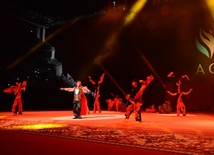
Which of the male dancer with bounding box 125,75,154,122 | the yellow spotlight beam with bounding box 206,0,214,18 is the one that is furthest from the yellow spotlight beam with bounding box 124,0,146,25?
the male dancer with bounding box 125,75,154,122

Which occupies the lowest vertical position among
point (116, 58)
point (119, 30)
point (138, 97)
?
point (138, 97)

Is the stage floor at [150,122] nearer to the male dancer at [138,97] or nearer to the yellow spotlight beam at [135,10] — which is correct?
the male dancer at [138,97]

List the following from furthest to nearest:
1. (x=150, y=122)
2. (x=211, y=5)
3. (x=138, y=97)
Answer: (x=211, y=5)
(x=138, y=97)
(x=150, y=122)

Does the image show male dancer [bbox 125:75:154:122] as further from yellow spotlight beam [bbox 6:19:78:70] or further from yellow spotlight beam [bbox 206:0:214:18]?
yellow spotlight beam [bbox 6:19:78:70]

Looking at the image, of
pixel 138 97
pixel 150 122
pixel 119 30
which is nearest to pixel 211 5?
pixel 119 30

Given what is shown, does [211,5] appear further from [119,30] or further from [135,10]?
[119,30]

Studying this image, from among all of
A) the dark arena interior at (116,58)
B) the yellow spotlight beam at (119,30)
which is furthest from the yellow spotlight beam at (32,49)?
the yellow spotlight beam at (119,30)

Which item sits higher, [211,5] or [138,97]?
[211,5]

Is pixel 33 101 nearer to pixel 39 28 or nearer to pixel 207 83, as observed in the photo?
pixel 39 28

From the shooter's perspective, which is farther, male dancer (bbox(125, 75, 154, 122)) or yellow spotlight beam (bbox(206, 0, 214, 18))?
yellow spotlight beam (bbox(206, 0, 214, 18))

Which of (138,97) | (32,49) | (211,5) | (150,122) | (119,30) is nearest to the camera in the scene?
(150,122)

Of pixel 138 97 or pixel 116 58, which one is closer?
pixel 138 97

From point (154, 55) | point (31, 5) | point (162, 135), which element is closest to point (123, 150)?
point (162, 135)

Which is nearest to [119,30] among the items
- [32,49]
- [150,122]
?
[32,49]
